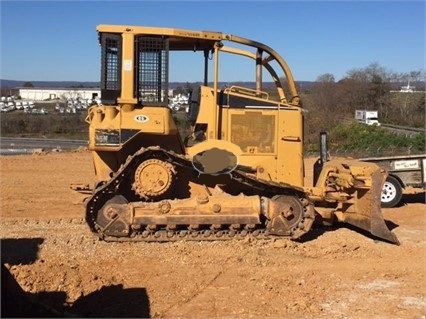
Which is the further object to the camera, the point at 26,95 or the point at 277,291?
the point at 26,95

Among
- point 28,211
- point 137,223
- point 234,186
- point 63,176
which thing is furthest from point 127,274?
point 63,176

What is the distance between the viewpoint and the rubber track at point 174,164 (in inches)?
336

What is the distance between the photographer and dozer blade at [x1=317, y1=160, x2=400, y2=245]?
9023mm

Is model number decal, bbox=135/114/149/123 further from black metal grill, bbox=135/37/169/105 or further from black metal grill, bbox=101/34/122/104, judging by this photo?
black metal grill, bbox=101/34/122/104

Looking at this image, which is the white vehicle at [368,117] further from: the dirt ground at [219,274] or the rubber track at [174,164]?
the rubber track at [174,164]

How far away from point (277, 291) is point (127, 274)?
1831mm

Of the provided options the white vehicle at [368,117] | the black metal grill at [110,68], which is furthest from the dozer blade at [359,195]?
the white vehicle at [368,117]

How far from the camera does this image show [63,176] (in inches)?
616

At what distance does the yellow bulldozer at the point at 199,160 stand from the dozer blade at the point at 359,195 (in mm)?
15

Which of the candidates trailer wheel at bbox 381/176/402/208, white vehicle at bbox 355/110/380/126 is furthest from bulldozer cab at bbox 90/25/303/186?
white vehicle at bbox 355/110/380/126

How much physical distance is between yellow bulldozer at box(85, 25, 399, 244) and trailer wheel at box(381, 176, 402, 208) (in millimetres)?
3337

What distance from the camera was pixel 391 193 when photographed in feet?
41.2

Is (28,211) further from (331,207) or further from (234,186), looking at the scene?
(331,207)

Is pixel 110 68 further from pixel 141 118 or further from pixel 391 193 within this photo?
pixel 391 193
